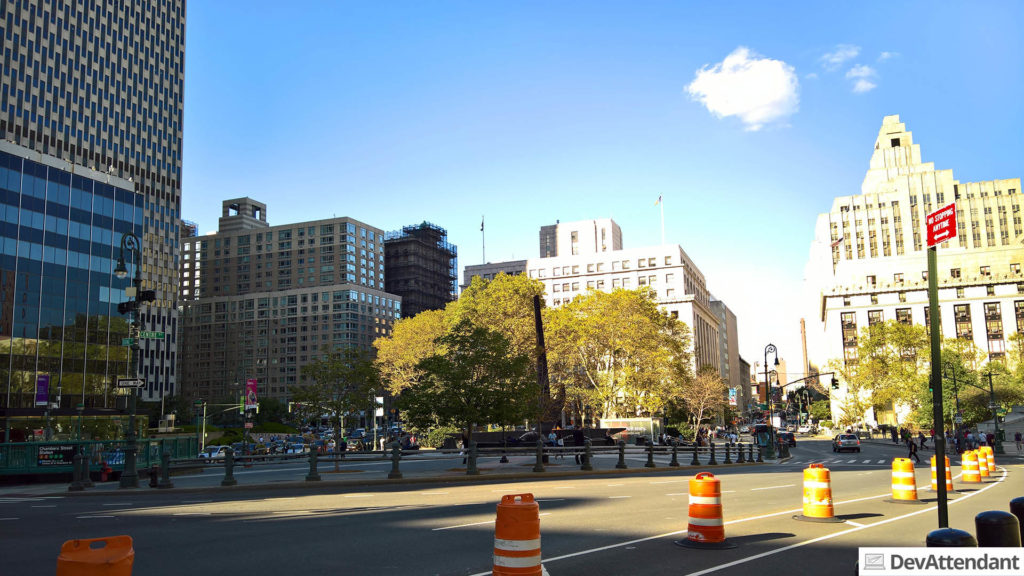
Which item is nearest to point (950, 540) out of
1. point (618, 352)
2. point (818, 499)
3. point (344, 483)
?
point (818, 499)

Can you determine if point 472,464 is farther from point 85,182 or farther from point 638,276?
point 638,276

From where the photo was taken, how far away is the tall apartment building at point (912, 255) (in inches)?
4564

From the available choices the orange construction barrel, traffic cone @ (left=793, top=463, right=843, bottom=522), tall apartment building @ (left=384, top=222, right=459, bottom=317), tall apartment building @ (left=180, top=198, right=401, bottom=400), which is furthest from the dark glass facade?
tall apartment building @ (left=384, top=222, right=459, bottom=317)

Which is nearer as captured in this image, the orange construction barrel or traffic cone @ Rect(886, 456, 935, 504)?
the orange construction barrel

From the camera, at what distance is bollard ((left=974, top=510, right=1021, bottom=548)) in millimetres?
5301

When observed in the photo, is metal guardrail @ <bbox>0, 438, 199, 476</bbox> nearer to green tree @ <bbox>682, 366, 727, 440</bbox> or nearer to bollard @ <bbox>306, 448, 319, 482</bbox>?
bollard @ <bbox>306, 448, 319, 482</bbox>

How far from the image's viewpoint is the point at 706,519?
10586 millimetres

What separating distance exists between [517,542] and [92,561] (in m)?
3.77

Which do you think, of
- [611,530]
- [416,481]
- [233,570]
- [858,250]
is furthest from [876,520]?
[858,250]

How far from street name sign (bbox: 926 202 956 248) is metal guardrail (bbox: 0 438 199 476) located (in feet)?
91.6

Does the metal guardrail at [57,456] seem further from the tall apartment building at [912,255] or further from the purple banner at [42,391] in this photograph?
the tall apartment building at [912,255]

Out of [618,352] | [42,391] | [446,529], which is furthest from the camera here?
[618,352]

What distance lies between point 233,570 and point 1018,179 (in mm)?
193144

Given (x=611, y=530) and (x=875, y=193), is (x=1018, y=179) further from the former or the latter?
(x=611, y=530)
